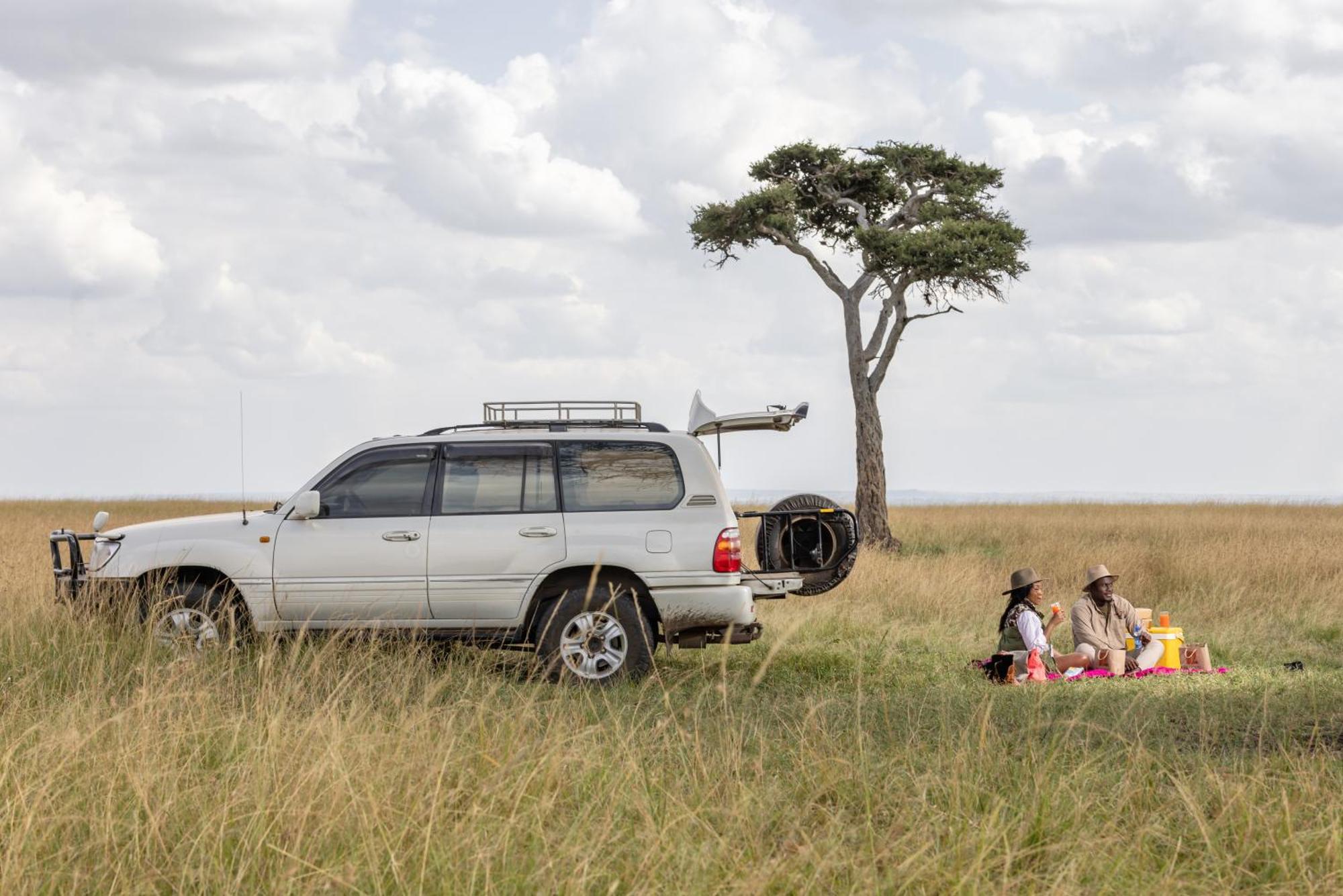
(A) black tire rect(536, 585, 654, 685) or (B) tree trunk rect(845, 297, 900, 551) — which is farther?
(B) tree trunk rect(845, 297, 900, 551)

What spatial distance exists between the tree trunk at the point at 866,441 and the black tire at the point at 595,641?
16.0m

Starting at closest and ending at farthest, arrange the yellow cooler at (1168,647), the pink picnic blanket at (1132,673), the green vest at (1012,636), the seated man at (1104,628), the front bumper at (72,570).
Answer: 1. the front bumper at (72,570)
2. the pink picnic blanket at (1132,673)
3. the green vest at (1012,636)
4. the seated man at (1104,628)
5. the yellow cooler at (1168,647)

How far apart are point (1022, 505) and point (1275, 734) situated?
33.8 meters

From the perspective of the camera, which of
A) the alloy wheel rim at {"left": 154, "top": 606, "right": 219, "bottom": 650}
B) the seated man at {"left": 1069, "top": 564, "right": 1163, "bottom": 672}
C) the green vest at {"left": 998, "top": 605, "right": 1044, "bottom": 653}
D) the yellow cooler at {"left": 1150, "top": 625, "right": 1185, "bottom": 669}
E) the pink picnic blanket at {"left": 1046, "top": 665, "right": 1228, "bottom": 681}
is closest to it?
the alloy wheel rim at {"left": 154, "top": 606, "right": 219, "bottom": 650}

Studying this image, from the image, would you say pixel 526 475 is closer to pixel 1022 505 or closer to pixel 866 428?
pixel 866 428

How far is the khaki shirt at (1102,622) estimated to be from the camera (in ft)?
34.8

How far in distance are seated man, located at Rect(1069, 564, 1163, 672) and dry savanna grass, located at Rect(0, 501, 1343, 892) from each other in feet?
2.41

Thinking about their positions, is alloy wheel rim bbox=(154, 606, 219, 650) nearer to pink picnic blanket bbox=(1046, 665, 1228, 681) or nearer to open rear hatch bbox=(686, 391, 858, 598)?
open rear hatch bbox=(686, 391, 858, 598)

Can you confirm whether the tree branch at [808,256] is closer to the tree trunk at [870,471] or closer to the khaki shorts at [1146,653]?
the tree trunk at [870,471]

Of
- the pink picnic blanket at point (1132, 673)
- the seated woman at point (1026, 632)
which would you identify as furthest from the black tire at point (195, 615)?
the pink picnic blanket at point (1132, 673)

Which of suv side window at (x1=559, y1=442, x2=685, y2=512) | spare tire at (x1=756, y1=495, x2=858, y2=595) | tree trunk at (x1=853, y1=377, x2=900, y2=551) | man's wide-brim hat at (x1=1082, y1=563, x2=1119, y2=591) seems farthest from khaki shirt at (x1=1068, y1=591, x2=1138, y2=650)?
tree trunk at (x1=853, y1=377, x2=900, y2=551)

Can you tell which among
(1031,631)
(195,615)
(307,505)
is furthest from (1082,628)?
(195,615)

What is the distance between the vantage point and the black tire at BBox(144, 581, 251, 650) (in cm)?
944

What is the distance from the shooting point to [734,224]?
27344mm
